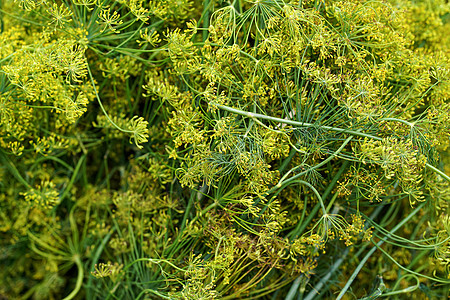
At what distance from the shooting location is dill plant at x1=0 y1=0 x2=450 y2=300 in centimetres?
89

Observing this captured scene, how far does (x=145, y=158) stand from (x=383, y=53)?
0.79 meters

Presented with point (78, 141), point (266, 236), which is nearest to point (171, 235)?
point (266, 236)

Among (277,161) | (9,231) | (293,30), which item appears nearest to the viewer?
(293,30)

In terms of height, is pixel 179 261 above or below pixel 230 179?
below

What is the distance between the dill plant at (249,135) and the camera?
893 mm

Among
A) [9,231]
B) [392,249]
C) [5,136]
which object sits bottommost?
[9,231]

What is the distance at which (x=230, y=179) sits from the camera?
3.16ft

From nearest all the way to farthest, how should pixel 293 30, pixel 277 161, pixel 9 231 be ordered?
pixel 293 30 < pixel 277 161 < pixel 9 231

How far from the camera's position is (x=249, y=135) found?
0.90 meters

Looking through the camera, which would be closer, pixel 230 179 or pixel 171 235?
pixel 230 179

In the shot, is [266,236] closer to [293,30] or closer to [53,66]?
[293,30]

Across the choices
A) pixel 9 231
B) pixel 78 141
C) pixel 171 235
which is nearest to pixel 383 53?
pixel 171 235

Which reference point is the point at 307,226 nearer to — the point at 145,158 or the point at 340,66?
the point at 340,66

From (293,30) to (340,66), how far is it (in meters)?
0.15
